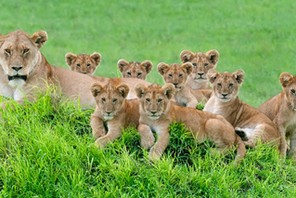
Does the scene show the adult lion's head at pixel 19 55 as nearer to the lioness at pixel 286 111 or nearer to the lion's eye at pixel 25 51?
the lion's eye at pixel 25 51

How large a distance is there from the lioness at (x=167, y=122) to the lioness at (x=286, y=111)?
101cm

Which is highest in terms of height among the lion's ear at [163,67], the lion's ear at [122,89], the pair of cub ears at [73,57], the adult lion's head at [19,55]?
the adult lion's head at [19,55]

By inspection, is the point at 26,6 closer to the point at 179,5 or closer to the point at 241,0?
the point at 179,5

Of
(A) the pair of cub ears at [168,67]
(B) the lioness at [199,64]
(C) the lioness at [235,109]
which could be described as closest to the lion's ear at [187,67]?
(A) the pair of cub ears at [168,67]

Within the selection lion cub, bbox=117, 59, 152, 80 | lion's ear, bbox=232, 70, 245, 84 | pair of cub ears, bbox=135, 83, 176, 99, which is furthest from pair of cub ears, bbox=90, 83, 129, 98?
lion cub, bbox=117, 59, 152, 80

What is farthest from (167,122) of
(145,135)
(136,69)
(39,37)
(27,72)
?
(136,69)

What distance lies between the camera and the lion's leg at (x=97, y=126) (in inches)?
366

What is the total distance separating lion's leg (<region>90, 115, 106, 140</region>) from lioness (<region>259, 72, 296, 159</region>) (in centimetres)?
193

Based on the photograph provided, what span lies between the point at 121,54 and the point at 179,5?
4.60 m

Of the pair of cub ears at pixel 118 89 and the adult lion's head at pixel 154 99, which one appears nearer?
the adult lion's head at pixel 154 99

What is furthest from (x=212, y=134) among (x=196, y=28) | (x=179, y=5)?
(x=179, y=5)

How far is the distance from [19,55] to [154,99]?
1.44m

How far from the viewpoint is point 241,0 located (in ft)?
87.5

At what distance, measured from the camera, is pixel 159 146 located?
29.9 feet
